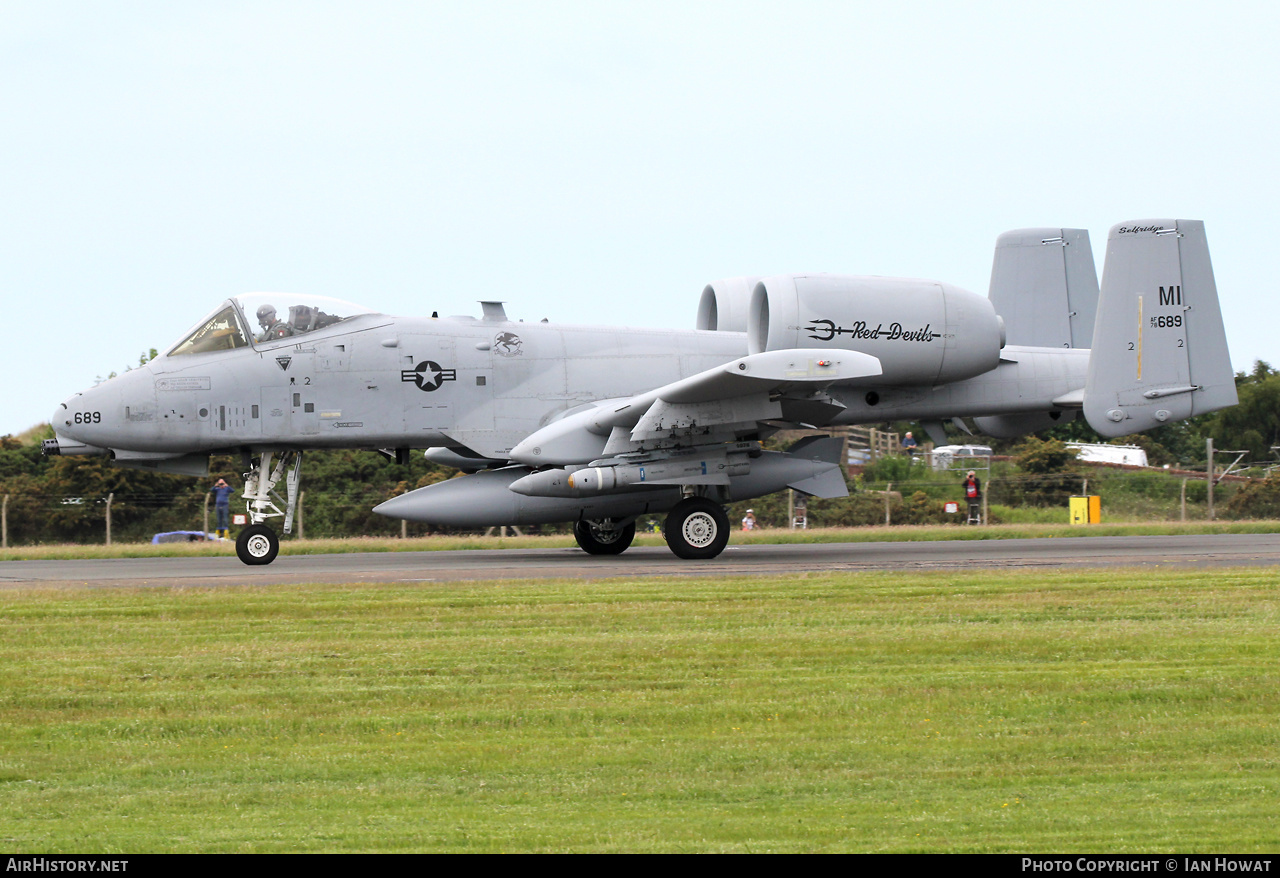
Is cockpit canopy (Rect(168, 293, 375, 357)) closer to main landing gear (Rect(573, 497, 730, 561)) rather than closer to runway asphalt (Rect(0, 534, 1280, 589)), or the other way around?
runway asphalt (Rect(0, 534, 1280, 589))

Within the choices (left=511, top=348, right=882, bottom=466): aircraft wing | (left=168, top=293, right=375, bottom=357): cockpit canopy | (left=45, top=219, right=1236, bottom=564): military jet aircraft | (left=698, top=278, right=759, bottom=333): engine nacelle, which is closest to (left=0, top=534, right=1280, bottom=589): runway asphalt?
(left=45, top=219, right=1236, bottom=564): military jet aircraft

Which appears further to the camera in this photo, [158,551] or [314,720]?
[158,551]

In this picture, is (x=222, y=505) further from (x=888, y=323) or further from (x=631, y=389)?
(x=888, y=323)

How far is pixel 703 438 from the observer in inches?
708

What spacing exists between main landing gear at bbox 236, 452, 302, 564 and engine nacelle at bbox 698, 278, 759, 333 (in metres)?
6.80

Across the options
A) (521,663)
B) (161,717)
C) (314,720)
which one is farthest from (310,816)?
(521,663)

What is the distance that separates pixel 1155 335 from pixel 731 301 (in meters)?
6.36

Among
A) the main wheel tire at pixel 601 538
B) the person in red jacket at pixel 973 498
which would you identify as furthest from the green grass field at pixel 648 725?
the person in red jacket at pixel 973 498

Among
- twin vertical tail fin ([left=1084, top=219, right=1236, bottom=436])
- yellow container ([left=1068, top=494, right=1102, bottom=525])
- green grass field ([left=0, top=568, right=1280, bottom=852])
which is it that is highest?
twin vertical tail fin ([left=1084, top=219, right=1236, bottom=436])

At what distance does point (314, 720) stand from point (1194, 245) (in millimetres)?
16649

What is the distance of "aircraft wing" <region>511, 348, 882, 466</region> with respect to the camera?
54.1ft

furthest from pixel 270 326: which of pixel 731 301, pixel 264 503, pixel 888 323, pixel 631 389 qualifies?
pixel 888 323

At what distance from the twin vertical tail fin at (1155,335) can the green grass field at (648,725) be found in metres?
8.12

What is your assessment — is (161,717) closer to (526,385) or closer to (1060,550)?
(526,385)
